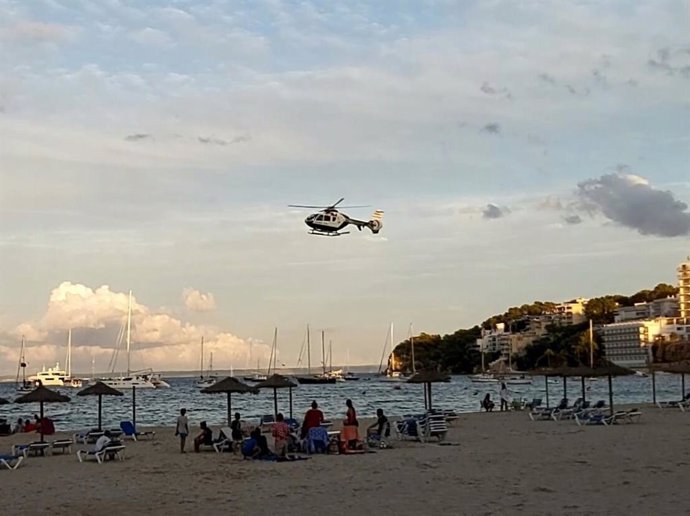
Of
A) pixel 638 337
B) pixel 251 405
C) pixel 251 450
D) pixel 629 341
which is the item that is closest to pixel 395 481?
pixel 251 450

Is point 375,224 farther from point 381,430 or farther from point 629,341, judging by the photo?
point 629,341

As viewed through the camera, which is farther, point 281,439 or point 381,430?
point 381,430

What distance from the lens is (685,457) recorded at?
1767 centimetres

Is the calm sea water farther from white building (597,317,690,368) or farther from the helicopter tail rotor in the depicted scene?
white building (597,317,690,368)

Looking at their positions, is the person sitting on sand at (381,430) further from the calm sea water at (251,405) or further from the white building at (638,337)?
the white building at (638,337)

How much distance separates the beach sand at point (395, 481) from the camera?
13008mm

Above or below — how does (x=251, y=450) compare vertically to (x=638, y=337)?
below

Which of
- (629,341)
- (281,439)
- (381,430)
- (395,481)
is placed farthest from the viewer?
(629,341)

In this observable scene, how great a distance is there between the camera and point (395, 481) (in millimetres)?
15680

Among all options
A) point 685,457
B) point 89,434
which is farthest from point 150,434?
point 685,457

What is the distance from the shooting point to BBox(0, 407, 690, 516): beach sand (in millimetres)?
13008

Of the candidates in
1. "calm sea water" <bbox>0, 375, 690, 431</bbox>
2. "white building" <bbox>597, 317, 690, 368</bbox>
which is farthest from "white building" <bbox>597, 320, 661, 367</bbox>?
"calm sea water" <bbox>0, 375, 690, 431</bbox>

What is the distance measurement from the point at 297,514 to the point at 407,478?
384 cm

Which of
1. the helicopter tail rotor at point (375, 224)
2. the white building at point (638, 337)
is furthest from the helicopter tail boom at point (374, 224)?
the white building at point (638, 337)
